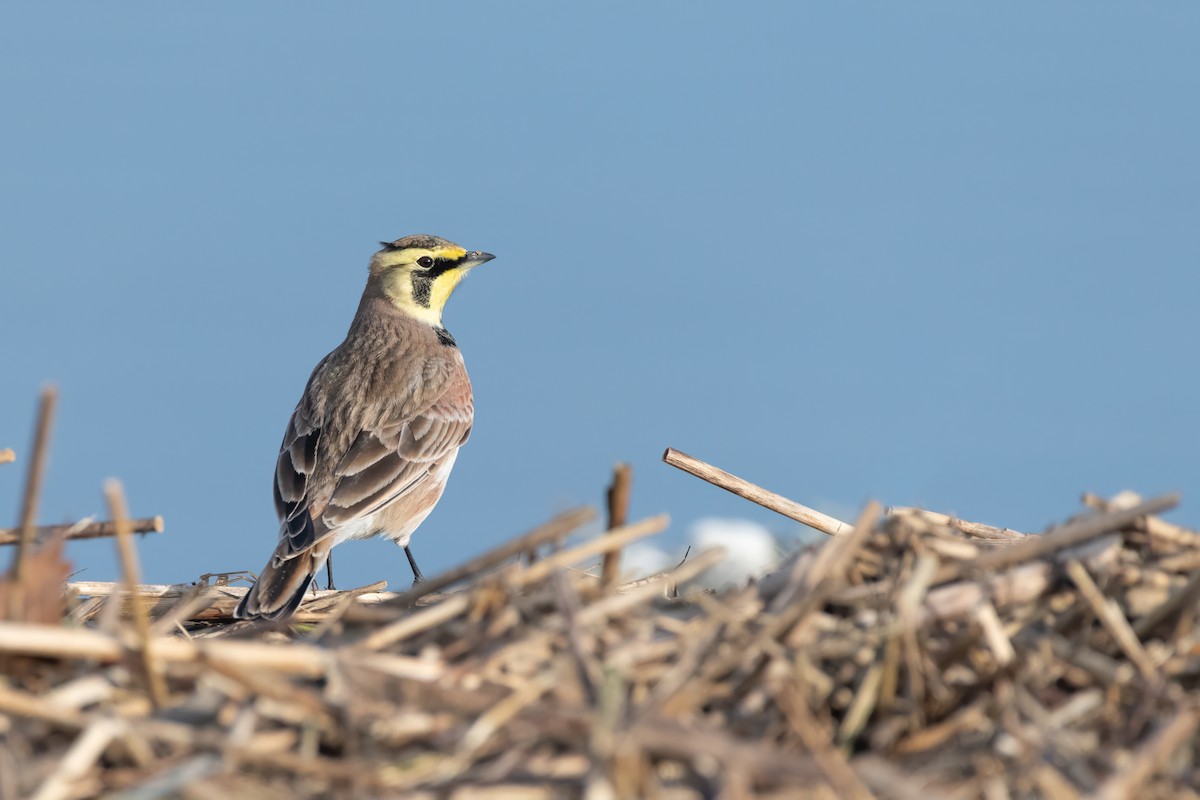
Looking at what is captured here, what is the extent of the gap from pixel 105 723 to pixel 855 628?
1910 millimetres

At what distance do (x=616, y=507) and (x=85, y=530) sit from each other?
174 centimetres

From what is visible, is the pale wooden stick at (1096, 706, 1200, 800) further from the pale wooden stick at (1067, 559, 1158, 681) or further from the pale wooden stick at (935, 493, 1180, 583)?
the pale wooden stick at (935, 493, 1180, 583)

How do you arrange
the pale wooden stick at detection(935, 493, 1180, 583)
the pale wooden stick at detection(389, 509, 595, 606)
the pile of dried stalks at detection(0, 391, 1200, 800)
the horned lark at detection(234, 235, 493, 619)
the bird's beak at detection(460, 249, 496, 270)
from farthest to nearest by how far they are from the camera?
the bird's beak at detection(460, 249, 496, 270) → the horned lark at detection(234, 235, 493, 619) → the pale wooden stick at detection(935, 493, 1180, 583) → the pale wooden stick at detection(389, 509, 595, 606) → the pile of dried stalks at detection(0, 391, 1200, 800)

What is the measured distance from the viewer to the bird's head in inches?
413

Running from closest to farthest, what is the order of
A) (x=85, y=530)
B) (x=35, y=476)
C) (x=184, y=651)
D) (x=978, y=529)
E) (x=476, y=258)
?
1. (x=184, y=651)
2. (x=35, y=476)
3. (x=85, y=530)
4. (x=978, y=529)
5. (x=476, y=258)

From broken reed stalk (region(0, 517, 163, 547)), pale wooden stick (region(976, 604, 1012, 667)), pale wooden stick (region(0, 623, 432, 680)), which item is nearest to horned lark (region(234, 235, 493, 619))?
broken reed stalk (region(0, 517, 163, 547))

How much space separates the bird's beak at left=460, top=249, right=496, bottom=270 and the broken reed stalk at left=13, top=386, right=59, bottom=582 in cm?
675

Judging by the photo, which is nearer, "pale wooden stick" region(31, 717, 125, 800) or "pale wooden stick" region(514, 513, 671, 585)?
"pale wooden stick" region(31, 717, 125, 800)

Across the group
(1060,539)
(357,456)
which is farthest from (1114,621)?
(357,456)

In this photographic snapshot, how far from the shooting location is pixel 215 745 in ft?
Answer: 10.5

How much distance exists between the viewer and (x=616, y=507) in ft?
13.7

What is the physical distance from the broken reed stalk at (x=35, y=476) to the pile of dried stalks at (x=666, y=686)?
0.06 metres

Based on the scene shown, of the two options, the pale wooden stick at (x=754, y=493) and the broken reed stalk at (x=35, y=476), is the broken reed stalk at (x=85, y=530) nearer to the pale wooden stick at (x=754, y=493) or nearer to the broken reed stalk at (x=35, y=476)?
the broken reed stalk at (x=35, y=476)

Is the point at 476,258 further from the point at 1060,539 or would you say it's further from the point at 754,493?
the point at 1060,539
